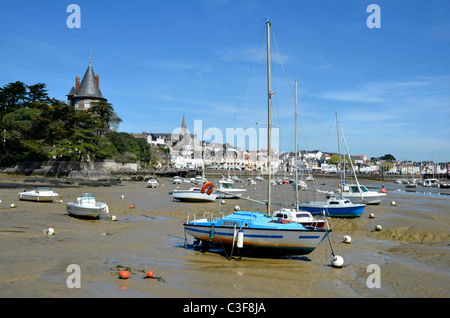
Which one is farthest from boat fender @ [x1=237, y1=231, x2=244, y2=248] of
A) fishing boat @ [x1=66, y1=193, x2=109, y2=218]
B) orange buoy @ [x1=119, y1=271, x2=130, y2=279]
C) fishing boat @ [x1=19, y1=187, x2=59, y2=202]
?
fishing boat @ [x1=19, y1=187, x2=59, y2=202]

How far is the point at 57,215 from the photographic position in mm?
27688

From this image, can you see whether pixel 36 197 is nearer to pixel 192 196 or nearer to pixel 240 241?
pixel 192 196

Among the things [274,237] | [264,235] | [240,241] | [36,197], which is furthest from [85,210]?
[274,237]

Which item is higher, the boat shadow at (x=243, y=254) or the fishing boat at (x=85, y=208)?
the fishing boat at (x=85, y=208)

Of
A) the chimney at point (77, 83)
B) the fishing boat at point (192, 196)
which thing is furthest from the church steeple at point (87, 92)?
the fishing boat at point (192, 196)

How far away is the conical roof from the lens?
107 m

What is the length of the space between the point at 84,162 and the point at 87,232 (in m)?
65.8

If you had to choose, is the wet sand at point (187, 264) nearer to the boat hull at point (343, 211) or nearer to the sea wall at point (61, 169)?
the boat hull at point (343, 211)

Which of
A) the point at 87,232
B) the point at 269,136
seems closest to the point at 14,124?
the point at 87,232

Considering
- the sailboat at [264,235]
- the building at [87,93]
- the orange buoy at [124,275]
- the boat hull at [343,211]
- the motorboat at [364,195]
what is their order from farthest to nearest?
the building at [87,93], the motorboat at [364,195], the boat hull at [343,211], the sailboat at [264,235], the orange buoy at [124,275]

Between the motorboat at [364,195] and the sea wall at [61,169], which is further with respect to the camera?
the sea wall at [61,169]

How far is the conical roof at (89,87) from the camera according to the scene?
107m

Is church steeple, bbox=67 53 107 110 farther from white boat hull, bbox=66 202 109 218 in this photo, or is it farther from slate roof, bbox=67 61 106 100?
white boat hull, bbox=66 202 109 218
